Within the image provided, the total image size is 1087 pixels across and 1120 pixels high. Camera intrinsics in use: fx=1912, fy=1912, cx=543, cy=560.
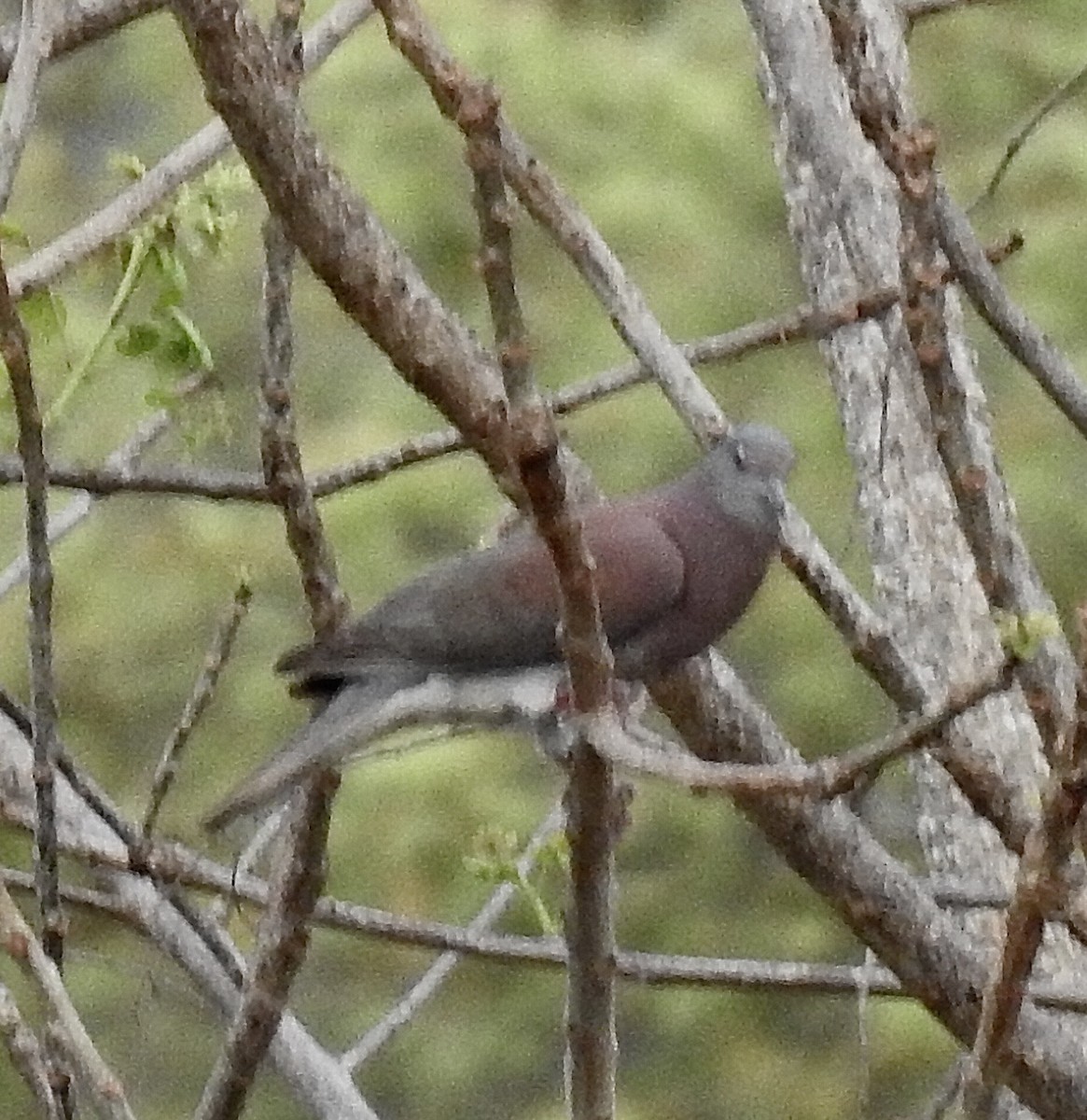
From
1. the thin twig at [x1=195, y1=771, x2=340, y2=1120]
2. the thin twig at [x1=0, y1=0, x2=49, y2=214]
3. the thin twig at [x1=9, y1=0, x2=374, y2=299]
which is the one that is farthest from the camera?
the thin twig at [x1=9, y1=0, x2=374, y2=299]

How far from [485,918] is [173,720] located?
3.99ft

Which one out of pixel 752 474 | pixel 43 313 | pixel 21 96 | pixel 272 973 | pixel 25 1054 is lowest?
pixel 25 1054

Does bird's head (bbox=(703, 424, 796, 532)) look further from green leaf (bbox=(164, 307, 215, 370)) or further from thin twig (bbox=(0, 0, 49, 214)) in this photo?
thin twig (bbox=(0, 0, 49, 214))

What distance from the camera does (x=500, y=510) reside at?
248cm

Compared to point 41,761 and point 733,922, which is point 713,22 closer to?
point 733,922

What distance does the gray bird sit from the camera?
49.4 inches

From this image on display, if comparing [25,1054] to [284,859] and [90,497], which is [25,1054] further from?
[90,497]

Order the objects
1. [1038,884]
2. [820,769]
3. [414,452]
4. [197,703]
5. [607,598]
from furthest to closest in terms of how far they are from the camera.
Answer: [414,452], [607,598], [197,703], [820,769], [1038,884]

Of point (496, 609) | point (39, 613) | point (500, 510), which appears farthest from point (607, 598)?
point (500, 510)

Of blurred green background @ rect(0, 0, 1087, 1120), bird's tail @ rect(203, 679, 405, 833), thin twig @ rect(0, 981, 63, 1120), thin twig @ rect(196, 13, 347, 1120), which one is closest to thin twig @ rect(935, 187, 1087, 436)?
thin twig @ rect(196, 13, 347, 1120)

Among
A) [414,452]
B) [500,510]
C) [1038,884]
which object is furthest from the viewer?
[500,510]

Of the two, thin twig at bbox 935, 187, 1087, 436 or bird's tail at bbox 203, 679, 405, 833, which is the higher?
thin twig at bbox 935, 187, 1087, 436

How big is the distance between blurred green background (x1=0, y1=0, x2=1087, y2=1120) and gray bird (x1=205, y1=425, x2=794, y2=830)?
1.05m

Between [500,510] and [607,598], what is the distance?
1.26 m
